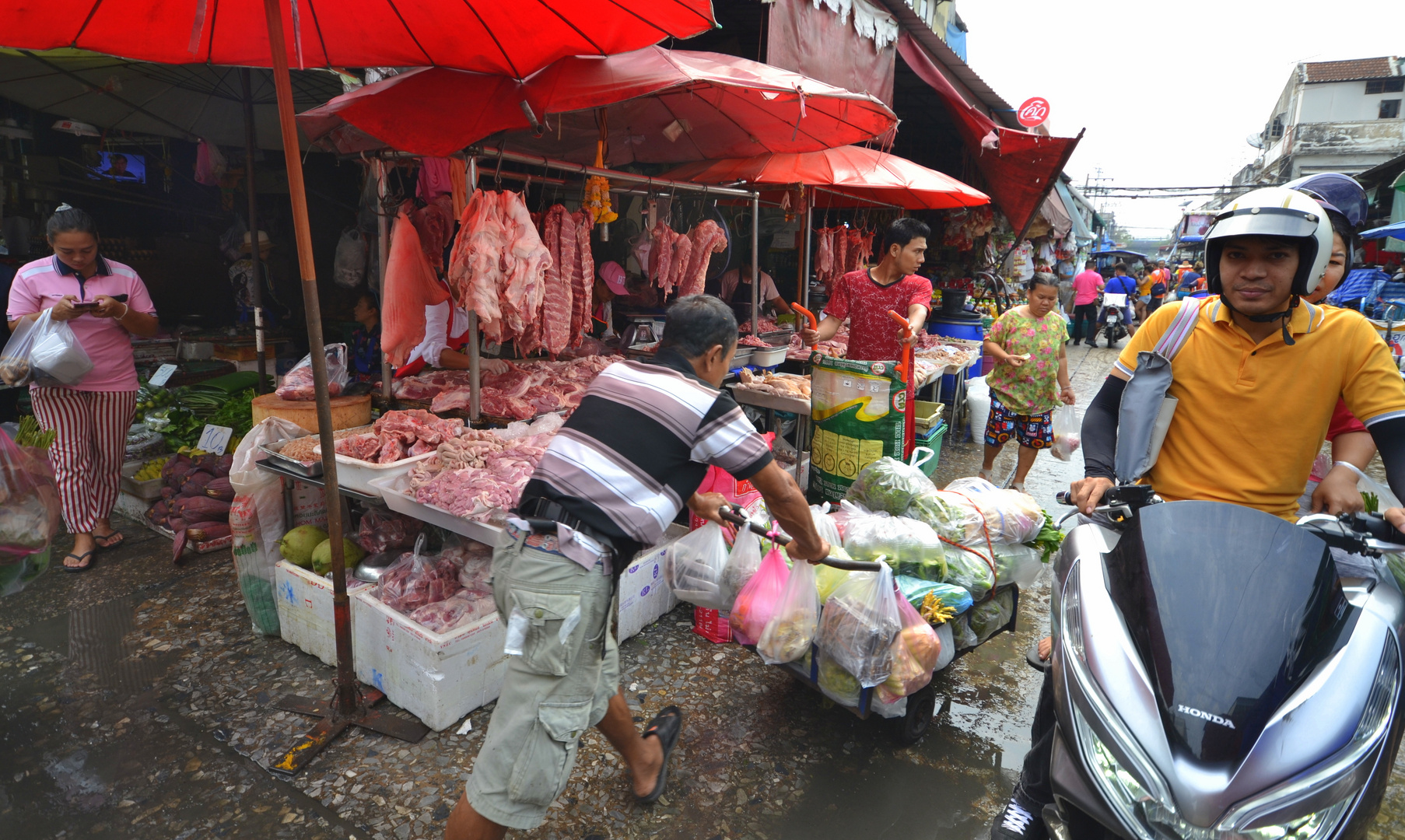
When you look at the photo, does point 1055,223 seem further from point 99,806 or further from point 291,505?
point 99,806

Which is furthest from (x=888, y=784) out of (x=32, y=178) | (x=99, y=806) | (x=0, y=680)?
(x=32, y=178)

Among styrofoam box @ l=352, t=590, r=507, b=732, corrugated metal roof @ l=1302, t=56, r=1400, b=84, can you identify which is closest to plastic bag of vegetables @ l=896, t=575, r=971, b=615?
styrofoam box @ l=352, t=590, r=507, b=732

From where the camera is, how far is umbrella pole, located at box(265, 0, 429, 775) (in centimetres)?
265

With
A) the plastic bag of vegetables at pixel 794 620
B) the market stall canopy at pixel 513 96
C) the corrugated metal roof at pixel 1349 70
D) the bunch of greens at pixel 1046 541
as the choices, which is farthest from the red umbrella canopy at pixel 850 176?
the corrugated metal roof at pixel 1349 70

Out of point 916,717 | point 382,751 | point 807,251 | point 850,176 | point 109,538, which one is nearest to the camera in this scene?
point 382,751

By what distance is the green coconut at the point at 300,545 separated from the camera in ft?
12.4

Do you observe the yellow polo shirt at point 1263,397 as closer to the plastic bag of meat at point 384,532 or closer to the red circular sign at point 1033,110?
the plastic bag of meat at point 384,532

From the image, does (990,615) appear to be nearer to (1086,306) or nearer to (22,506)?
(22,506)

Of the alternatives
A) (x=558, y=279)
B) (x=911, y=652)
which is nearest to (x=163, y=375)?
(x=558, y=279)

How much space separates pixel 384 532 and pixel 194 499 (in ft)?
6.31

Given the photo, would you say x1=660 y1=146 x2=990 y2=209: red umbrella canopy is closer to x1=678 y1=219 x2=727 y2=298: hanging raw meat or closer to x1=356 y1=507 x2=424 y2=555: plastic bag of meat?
x1=678 y1=219 x2=727 y2=298: hanging raw meat

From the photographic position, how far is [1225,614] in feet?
5.30

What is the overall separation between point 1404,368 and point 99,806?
14.1 m

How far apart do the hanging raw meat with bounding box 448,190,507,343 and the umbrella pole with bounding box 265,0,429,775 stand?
100 centimetres
